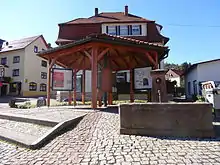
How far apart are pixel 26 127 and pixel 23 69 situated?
1113 inches

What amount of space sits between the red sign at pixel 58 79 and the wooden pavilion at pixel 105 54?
31 centimetres

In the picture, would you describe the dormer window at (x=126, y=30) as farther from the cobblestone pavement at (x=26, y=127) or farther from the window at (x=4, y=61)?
the window at (x=4, y=61)

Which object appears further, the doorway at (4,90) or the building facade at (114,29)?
the doorway at (4,90)

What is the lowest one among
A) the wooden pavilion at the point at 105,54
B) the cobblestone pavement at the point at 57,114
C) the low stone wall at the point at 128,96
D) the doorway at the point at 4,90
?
the cobblestone pavement at the point at 57,114

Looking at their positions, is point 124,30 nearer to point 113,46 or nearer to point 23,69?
point 113,46

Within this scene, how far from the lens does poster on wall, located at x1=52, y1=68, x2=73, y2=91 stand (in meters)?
9.54

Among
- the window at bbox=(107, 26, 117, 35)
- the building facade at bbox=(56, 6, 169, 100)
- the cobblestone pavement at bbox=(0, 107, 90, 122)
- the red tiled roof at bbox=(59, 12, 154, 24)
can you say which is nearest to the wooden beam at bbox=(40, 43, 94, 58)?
the cobblestone pavement at bbox=(0, 107, 90, 122)

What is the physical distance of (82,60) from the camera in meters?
11.7

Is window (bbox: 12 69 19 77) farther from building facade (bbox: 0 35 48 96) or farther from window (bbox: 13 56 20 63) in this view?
window (bbox: 13 56 20 63)

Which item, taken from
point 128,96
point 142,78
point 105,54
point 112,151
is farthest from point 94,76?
point 128,96

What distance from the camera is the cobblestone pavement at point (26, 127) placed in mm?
5130

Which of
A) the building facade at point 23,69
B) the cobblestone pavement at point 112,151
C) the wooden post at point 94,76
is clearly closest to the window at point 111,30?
the wooden post at point 94,76

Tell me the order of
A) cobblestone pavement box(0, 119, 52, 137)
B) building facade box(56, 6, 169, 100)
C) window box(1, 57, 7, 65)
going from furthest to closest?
1. window box(1, 57, 7, 65)
2. building facade box(56, 6, 169, 100)
3. cobblestone pavement box(0, 119, 52, 137)

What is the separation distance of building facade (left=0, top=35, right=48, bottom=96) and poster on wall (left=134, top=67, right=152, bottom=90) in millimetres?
24941
